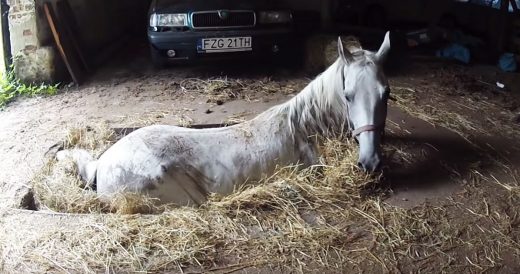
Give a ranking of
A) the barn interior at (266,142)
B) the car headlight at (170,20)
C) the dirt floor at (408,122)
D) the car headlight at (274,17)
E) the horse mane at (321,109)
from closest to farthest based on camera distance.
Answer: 1. the barn interior at (266,142)
2. the dirt floor at (408,122)
3. the horse mane at (321,109)
4. the car headlight at (170,20)
5. the car headlight at (274,17)

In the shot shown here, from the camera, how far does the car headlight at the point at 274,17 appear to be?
7.77 metres

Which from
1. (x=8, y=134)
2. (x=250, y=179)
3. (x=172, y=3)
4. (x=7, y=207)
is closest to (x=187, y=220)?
(x=250, y=179)

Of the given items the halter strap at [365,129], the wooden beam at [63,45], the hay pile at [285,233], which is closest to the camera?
the hay pile at [285,233]

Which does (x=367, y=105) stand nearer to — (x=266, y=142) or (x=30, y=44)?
(x=266, y=142)

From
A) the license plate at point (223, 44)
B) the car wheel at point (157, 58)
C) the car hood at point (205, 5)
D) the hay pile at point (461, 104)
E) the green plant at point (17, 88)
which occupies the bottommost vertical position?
the green plant at point (17, 88)

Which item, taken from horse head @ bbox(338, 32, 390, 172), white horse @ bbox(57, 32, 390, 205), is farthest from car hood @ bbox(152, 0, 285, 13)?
horse head @ bbox(338, 32, 390, 172)

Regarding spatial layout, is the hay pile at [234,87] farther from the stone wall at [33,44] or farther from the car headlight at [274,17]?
the stone wall at [33,44]

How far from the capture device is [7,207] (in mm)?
3828

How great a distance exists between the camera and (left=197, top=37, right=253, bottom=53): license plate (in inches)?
296

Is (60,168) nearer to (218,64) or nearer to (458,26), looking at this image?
(218,64)

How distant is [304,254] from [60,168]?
219cm

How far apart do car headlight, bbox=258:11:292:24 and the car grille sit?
0.14m

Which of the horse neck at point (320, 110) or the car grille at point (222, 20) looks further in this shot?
the car grille at point (222, 20)

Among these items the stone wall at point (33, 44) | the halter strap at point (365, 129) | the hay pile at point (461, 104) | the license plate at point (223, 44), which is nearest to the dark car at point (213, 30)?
the license plate at point (223, 44)
